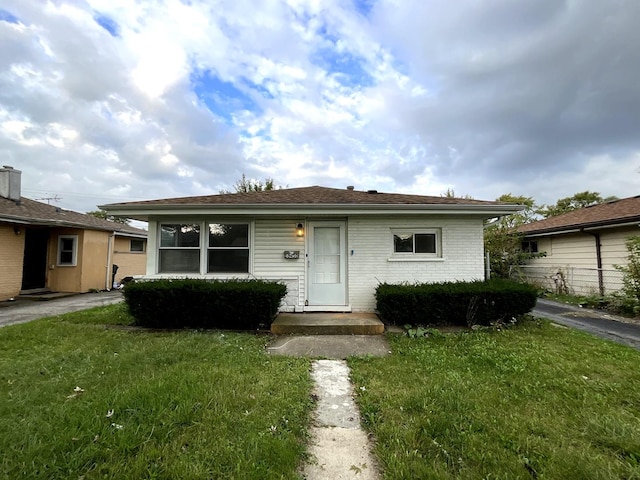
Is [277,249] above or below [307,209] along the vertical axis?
below

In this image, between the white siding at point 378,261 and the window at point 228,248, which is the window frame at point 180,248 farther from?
the window at point 228,248

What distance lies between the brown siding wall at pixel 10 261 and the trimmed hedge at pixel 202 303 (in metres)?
7.36

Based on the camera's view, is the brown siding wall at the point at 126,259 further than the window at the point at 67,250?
Yes

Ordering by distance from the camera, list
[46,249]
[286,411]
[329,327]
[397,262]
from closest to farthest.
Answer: [286,411] → [329,327] → [397,262] → [46,249]

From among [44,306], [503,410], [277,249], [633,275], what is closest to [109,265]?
[44,306]

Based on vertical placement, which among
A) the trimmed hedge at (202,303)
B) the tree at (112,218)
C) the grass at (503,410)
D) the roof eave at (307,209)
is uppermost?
the tree at (112,218)

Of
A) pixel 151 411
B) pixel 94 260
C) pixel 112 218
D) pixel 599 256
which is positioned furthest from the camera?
pixel 112 218

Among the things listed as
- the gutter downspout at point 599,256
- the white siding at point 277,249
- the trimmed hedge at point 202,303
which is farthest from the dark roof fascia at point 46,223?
the gutter downspout at point 599,256

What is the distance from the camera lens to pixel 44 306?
9.11 m

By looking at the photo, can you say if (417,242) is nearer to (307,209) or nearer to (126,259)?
(307,209)

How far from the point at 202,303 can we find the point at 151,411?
139 inches

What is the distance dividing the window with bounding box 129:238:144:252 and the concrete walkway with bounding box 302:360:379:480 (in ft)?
49.4

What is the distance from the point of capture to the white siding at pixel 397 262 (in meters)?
7.35

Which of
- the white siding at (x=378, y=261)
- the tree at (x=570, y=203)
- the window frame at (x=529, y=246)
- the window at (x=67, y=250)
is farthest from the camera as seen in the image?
the tree at (x=570, y=203)
